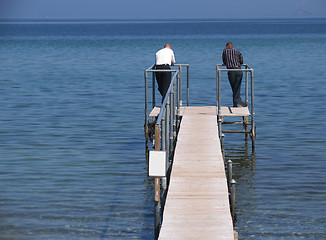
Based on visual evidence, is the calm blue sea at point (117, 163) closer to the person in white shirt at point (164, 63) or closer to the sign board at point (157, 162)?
the person in white shirt at point (164, 63)

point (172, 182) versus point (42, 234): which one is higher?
point (172, 182)

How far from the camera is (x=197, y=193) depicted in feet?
32.6

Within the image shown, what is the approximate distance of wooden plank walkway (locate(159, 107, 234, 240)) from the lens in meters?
8.45

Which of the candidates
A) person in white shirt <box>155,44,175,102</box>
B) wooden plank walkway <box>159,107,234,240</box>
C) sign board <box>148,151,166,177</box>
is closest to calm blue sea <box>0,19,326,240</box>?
wooden plank walkway <box>159,107,234,240</box>

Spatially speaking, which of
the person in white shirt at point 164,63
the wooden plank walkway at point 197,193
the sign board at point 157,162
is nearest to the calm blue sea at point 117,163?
the wooden plank walkway at point 197,193

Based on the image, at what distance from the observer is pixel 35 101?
90.1 feet

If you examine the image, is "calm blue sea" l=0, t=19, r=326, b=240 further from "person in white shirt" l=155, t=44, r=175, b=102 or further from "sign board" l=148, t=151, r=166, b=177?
"sign board" l=148, t=151, r=166, b=177

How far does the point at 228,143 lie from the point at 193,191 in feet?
27.6

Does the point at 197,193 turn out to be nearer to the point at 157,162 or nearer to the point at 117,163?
the point at 157,162

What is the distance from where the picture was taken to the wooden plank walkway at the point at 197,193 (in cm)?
845

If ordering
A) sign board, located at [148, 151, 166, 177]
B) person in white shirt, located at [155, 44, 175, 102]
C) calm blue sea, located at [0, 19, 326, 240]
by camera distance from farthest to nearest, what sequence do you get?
person in white shirt, located at [155, 44, 175, 102] → calm blue sea, located at [0, 19, 326, 240] → sign board, located at [148, 151, 166, 177]

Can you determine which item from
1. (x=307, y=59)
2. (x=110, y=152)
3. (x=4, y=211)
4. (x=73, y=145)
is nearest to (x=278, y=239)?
(x=4, y=211)

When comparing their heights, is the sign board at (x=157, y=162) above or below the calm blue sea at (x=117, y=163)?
above

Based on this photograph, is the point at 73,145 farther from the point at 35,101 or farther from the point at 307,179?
the point at 35,101
